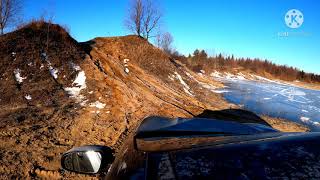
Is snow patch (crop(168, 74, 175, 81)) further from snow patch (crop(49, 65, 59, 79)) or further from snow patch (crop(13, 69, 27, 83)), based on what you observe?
snow patch (crop(13, 69, 27, 83))

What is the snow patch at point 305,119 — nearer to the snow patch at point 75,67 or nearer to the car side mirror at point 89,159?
the snow patch at point 75,67

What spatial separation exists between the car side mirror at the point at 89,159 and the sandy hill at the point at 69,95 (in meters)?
3.42

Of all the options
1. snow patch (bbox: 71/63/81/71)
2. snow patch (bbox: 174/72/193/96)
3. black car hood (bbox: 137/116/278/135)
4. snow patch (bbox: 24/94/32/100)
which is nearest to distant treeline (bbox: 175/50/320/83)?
snow patch (bbox: 174/72/193/96)

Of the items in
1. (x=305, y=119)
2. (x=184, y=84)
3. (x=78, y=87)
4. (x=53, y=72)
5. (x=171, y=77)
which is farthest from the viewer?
(x=171, y=77)

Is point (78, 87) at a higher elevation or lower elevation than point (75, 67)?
lower

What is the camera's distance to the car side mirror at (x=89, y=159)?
2.03 meters

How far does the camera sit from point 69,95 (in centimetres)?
973

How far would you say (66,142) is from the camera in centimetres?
666

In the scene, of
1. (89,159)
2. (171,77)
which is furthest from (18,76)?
(89,159)

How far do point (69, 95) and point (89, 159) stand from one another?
26.5 feet

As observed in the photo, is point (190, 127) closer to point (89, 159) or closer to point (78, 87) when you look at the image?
point (89, 159)

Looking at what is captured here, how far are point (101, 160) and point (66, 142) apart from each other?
498cm

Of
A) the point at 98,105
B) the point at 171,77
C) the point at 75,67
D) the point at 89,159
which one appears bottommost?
the point at 98,105

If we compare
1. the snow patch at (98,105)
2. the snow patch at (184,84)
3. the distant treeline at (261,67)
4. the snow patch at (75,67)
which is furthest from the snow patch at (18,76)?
the distant treeline at (261,67)
